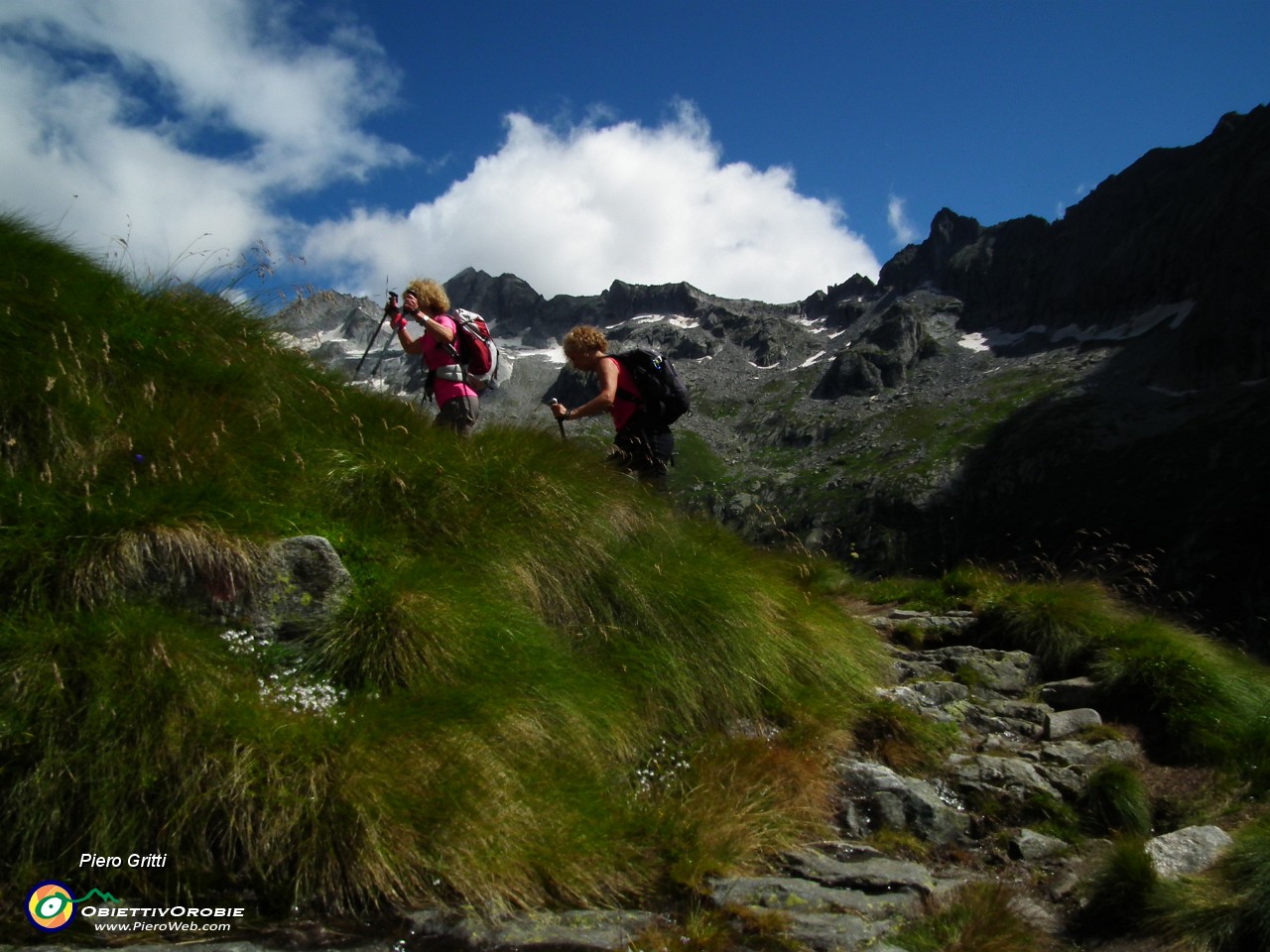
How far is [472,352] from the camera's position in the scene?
9.30 meters

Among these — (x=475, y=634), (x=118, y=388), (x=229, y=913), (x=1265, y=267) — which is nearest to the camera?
(x=229, y=913)

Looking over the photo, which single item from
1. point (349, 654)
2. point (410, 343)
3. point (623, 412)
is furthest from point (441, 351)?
point (349, 654)

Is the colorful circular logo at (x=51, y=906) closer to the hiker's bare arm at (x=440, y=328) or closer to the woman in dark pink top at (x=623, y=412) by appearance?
the woman in dark pink top at (x=623, y=412)

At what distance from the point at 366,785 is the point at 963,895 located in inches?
129

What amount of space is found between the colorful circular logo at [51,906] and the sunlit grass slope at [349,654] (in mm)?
80

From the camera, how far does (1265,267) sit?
496 feet

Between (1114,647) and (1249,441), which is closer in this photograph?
(1114,647)

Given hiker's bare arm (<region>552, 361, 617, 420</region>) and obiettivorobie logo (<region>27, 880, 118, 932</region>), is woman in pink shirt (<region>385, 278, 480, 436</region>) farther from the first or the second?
obiettivorobie logo (<region>27, 880, 118, 932</region>)

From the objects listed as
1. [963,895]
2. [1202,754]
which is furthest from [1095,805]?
[963,895]

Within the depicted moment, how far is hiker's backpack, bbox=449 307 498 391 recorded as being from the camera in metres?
9.22

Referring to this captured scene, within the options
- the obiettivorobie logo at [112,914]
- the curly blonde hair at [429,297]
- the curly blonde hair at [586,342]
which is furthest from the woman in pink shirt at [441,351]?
the obiettivorobie logo at [112,914]

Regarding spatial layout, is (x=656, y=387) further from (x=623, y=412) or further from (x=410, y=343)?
(x=410, y=343)

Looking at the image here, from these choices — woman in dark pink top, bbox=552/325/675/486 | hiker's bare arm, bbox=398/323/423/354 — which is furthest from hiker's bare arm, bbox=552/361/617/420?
hiker's bare arm, bbox=398/323/423/354

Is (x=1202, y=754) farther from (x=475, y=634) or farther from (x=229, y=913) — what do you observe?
(x=229, y=913)
